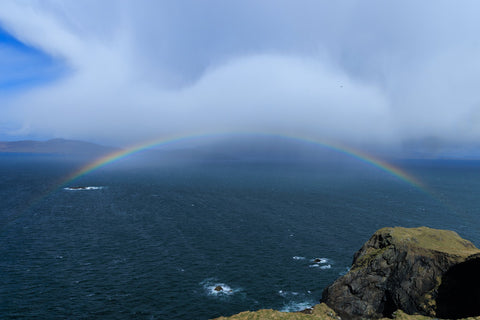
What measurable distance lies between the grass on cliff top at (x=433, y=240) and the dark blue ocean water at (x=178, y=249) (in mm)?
20045

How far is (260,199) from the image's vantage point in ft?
570

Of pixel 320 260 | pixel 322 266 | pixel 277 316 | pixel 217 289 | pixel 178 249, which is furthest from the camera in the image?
pixel 178 249

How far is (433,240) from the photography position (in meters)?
59.7

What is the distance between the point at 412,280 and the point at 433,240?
12.4m

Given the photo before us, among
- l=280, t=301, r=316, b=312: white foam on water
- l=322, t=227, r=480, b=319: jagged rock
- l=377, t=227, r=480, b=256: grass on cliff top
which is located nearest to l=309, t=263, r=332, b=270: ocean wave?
l=322, t=227, r=480, b=319: jagged rock

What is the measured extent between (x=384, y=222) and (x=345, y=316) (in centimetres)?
8164

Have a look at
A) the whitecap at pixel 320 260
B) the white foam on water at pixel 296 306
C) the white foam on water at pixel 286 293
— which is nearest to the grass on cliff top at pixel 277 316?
Result: the white foam on water at pixel 296 306

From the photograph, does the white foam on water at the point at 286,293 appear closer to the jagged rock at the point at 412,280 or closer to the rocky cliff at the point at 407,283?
the jagged rock at the point at 412,280

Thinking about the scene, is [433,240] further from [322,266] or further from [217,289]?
[217,289]

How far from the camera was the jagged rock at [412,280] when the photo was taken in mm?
48000

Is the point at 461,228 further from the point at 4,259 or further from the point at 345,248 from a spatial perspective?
the point at 4,259

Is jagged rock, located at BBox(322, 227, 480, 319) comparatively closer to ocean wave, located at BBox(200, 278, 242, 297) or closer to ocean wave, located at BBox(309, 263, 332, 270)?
ocean wave, located at BBox(309, 263, 332, 270)

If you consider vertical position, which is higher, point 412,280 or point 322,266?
point 412,280

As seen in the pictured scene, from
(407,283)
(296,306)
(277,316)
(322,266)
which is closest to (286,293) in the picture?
(296,306)
